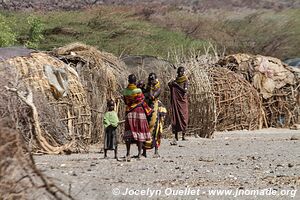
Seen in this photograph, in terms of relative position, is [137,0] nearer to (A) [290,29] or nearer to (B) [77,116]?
(A) [290,29]

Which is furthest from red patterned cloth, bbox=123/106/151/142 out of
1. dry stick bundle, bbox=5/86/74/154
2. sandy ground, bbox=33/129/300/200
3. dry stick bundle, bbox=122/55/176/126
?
dry stick bundle, bbox=122/55/176/126

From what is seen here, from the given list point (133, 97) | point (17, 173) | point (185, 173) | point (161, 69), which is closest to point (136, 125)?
point (133, 97)

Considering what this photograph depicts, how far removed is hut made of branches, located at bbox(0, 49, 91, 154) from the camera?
42.5 feet

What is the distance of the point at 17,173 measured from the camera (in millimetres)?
5352

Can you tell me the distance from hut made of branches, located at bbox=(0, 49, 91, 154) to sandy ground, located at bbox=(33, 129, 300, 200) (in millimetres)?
458

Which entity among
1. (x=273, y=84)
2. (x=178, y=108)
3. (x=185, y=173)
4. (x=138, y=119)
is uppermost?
(x=273, y=84)

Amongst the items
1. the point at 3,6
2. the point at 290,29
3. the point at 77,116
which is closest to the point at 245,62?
the point at 77,116

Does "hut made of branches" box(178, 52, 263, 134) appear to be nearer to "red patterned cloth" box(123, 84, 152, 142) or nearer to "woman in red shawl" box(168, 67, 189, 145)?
"woman in red shawl" box(168, 67, 189, 145)

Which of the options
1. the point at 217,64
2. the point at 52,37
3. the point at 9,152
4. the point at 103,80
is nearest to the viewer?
the point at 9,152

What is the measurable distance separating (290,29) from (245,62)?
3464cm

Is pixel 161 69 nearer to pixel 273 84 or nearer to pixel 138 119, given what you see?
pixel 273 84

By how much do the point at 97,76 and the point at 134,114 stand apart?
417cm

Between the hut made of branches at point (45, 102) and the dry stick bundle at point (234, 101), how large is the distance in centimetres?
715

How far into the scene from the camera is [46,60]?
1480 centimetres
